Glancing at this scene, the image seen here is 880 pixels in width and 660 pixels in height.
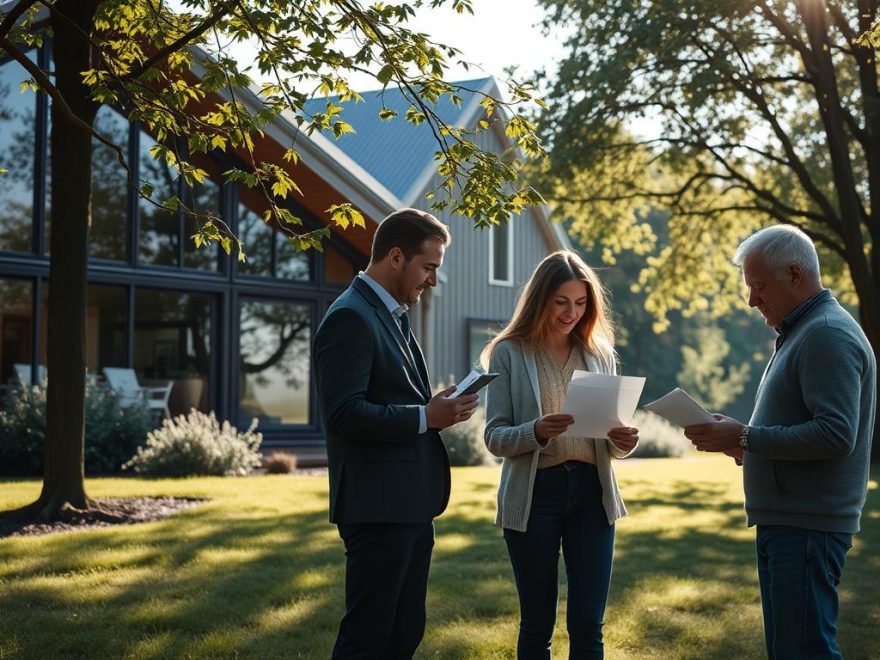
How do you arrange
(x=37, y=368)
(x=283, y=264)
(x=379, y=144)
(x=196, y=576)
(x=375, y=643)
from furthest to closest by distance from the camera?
(x=379, y=144) < (x=283, y=264) < (x=37, y=368) < (x=196, y=576) < (x=375, y=643)

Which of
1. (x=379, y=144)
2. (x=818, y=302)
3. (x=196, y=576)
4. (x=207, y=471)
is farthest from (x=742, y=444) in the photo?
(x=379, y=144)

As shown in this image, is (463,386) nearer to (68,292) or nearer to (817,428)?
(817,428)

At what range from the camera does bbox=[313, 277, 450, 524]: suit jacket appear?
3516mm

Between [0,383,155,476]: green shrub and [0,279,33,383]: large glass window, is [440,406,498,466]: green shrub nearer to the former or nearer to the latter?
[0,383,155,476]: green shrub

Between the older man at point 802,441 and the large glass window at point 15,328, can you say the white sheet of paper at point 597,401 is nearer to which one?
the older man at point 802,441

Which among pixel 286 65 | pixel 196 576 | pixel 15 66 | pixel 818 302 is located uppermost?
pixel 15 66

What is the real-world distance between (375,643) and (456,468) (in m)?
13.2

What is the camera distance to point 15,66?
50.4 feet

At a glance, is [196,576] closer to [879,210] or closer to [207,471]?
[207,471]

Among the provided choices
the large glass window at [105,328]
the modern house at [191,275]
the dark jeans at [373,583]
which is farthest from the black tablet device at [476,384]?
the large glass window at [105,328]

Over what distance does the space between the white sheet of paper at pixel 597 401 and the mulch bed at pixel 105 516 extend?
614 cm

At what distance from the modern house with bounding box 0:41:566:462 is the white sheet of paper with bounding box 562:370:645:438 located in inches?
480

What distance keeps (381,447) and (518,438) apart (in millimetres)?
730

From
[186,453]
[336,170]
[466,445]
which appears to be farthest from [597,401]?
[466,445]
